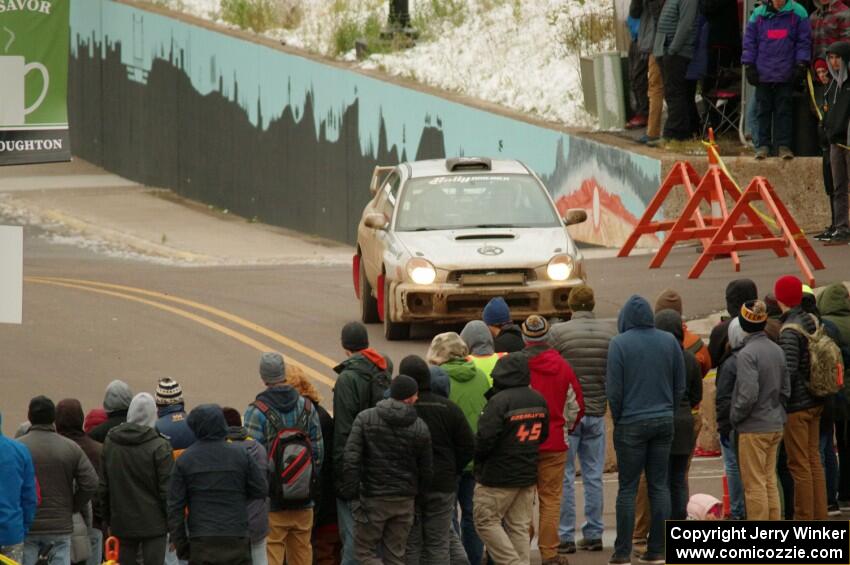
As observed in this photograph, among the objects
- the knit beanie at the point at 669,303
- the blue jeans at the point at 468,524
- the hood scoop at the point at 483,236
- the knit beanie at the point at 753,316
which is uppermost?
the hood scoop at the point at 483,236

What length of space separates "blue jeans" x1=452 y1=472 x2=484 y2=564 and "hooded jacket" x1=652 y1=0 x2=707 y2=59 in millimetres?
12613

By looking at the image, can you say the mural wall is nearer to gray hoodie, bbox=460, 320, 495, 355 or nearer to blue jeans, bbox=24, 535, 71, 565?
gray hoodie, bbox=460, 320, 495, 355

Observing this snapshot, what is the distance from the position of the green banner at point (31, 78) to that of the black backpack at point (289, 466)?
3095 mm

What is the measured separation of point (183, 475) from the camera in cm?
948

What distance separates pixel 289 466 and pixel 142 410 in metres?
0.92

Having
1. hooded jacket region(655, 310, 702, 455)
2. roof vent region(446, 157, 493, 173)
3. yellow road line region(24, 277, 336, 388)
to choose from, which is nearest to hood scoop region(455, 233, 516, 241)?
roof vent region(446, 157, 493, 173)

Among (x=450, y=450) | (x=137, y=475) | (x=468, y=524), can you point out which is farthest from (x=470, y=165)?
(x=137, y=475)

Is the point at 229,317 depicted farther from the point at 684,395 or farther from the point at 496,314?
the point at 684,395

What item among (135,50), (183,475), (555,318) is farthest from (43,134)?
(135,50)

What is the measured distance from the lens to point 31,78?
38.8ft

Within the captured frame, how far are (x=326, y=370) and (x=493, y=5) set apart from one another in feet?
55.4

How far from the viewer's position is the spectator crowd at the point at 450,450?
974cm

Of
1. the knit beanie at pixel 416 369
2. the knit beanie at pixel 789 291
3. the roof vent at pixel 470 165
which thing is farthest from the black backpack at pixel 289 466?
the roof vent at pixel 470 165

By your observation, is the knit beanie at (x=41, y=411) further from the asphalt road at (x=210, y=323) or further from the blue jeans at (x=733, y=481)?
the blue jeans at (x=733, y=481)
